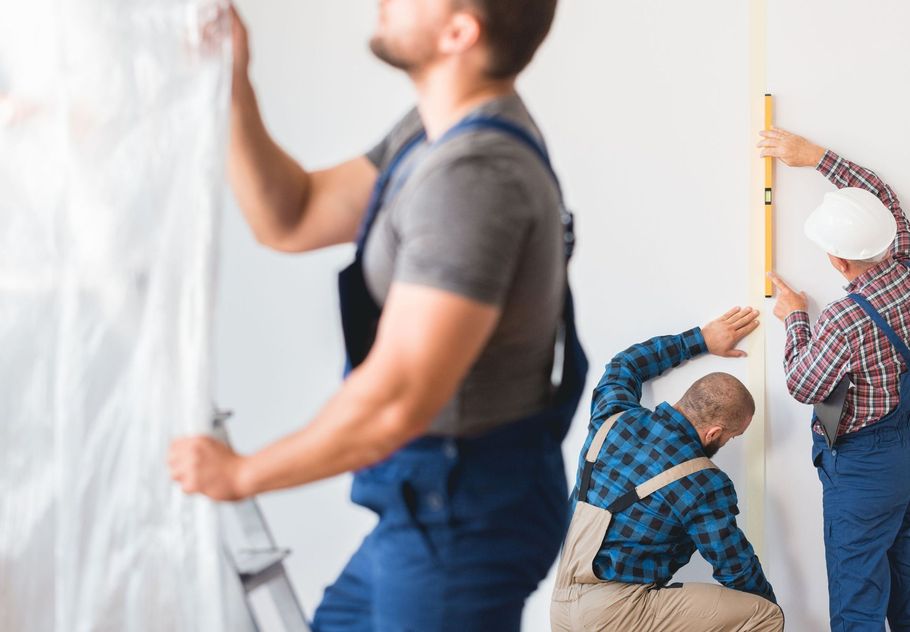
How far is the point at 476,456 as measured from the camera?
1.12m

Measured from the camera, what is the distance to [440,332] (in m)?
0.93

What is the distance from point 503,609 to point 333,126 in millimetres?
1291

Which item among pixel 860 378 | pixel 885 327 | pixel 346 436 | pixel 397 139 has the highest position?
pixel 397 139

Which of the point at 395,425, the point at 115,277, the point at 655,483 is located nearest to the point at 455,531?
the point at 395,425

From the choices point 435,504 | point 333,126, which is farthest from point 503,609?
point 333,126

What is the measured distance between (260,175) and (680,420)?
1345 mm

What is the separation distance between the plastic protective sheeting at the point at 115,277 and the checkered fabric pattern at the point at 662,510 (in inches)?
49.1

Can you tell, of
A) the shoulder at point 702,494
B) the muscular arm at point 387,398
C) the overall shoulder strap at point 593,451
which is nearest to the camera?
the muscular arm at point 387,398

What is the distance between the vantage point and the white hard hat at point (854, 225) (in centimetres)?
237

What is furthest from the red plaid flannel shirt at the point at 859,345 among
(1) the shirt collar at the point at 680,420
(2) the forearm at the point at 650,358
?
(1) the shirt collar at the point at 680,420

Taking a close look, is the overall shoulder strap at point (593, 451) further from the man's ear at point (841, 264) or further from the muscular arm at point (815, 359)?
the man's ear at point (841, 264)

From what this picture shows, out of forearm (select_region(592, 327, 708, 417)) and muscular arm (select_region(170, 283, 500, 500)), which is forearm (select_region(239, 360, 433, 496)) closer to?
muscular arm (select_region(170, 283, 500, 500))

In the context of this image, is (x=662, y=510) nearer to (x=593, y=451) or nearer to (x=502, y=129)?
(x=593, y=451)

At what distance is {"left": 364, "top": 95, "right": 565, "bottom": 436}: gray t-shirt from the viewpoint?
3.07 ft
